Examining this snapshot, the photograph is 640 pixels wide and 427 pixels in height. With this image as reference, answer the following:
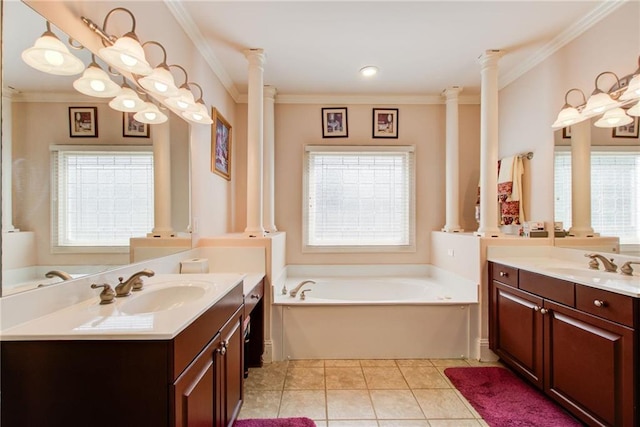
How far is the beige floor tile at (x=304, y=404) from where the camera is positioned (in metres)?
1.72

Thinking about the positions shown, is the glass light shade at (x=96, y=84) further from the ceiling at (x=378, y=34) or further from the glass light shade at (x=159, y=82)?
A: the ceiling at (x=378, y=34)

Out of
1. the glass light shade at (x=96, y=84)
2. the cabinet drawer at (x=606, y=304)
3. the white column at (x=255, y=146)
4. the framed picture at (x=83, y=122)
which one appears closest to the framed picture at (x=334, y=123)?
the white column at (x=255, y=146)

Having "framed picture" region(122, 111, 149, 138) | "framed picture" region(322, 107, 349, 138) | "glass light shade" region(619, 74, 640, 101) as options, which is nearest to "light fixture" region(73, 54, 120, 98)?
"framed picture" region(122, 111, 149, 138)

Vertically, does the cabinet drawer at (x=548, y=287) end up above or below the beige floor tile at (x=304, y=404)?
above

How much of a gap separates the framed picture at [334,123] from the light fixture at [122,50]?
215 cm

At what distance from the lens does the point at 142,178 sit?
4.81ft

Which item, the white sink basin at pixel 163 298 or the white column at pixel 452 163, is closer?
the white sink basin at pixel 163 298

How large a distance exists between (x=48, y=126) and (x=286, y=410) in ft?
6.08

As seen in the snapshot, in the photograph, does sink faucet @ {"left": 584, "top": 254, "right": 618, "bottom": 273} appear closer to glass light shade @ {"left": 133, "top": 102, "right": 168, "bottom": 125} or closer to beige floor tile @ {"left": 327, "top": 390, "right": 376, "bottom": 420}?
beige floor tile @ {"left": 327, "top": 390, "right": 376, "bottom": 420}

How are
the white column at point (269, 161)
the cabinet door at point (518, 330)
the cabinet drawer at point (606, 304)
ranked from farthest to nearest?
the white column at point (269, 161), the cabinet door at point (518, 330), the cabinet drawer at point (606, 304)

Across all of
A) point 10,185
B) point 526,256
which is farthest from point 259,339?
point 526,256

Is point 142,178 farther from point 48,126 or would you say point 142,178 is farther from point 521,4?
point 521,4

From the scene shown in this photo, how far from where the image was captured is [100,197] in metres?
1.26

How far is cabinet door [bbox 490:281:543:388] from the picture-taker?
184 centimetres
